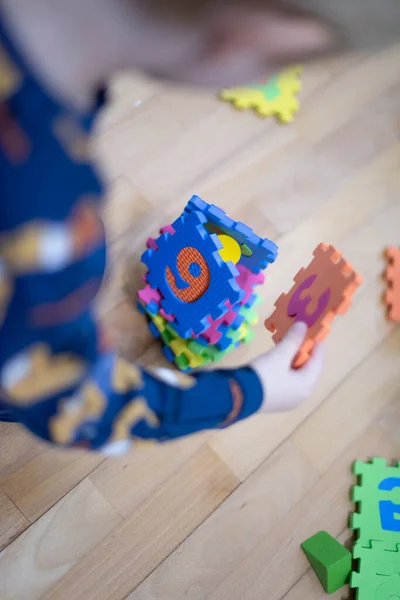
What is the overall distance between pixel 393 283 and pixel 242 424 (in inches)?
14.8

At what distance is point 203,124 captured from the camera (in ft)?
4.07

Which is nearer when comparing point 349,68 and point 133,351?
point 133,351

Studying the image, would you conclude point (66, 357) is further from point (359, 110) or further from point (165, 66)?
point (359, 110)

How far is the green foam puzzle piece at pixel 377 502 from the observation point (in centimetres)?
94

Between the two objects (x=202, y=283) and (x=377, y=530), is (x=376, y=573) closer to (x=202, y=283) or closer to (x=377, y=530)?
(x=377, y=530)

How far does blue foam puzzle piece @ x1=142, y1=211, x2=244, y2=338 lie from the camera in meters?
0.90

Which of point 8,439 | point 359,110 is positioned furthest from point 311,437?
point 359,110

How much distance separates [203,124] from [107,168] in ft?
0.70

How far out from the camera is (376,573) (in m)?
0.91

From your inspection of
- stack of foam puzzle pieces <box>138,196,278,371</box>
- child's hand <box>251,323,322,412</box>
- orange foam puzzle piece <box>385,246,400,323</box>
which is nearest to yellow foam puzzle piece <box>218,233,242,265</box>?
stack of foam puzzle pieces <box>138,196,278,371</box>

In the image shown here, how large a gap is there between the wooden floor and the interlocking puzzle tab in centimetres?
2

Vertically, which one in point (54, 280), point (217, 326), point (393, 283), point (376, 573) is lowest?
point (376, 573)

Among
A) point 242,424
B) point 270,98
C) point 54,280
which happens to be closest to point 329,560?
point 242,424

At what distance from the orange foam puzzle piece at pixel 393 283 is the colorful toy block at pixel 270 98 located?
0.33m
